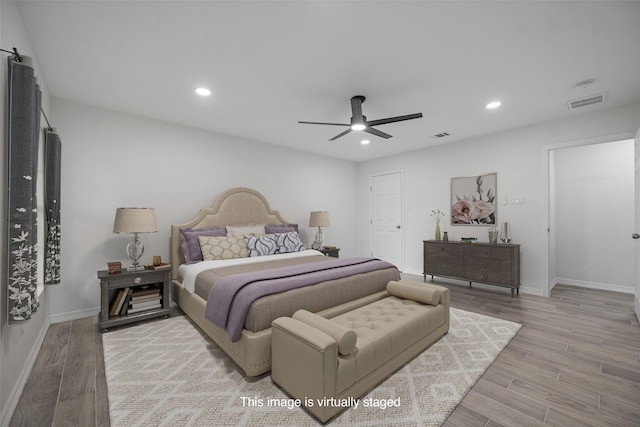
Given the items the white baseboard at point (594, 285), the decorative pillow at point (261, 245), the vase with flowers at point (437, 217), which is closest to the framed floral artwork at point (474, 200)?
the vase with flowers at point (437, 217)

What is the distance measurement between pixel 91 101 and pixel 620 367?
18.7 feet

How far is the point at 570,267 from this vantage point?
476 cm

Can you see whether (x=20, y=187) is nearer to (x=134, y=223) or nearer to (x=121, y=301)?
(x=134, y=223)

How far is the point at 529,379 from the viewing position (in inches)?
80.0

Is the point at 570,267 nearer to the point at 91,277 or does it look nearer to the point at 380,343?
the point at 380,343

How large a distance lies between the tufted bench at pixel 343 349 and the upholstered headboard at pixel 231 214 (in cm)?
254

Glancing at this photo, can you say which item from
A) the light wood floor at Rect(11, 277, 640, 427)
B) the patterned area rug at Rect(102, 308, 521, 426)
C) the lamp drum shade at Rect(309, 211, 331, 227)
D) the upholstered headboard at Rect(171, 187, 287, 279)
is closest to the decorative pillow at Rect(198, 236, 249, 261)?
the upholstered headboard at Rect(171, 187, 287, 279)

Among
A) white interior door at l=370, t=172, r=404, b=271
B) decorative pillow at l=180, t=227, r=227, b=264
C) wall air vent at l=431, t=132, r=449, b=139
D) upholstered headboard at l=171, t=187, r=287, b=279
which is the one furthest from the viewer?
white interior door at l=370, t=172, r=404, b=271

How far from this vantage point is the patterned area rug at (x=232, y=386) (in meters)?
1.64

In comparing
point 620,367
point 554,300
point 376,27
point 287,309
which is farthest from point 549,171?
point 287,309

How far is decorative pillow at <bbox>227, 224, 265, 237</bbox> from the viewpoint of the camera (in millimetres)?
4133

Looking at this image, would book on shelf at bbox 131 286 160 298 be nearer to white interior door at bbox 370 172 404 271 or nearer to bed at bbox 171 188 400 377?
bed at bbox 171 188 400 377

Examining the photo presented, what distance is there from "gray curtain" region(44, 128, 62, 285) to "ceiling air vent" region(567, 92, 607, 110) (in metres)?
5.61

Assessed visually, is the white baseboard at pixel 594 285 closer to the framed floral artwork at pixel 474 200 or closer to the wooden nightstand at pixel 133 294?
the framed floral artwork at pixel 474 200
